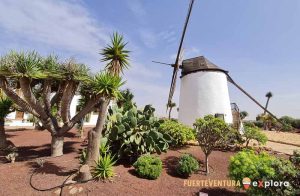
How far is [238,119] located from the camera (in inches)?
808

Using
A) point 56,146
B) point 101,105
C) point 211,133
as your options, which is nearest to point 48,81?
point 56,146

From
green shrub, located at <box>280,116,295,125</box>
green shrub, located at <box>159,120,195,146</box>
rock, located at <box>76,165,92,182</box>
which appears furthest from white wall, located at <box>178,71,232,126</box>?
green shrub, located at <box>280,116,295,125</box>

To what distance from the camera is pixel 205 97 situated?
1983cm

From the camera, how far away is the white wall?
64.4 feet

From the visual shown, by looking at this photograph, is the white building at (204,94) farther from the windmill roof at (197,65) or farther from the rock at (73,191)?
the rock at (73,191)

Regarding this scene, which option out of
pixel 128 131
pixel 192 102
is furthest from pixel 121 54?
pixel 192 102

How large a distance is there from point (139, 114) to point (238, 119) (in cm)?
1206

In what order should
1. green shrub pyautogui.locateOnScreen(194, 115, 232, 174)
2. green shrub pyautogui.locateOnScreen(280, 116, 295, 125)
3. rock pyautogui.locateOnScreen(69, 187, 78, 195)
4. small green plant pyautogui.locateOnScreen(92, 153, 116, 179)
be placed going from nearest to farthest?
rock pyautogui.locateOnScreen(69, 187, 78, 195) → small green plant pyautogui.locateOnScreen(92, 153, 116, 179) → green shrub pyautogui.locateOnScreen(194, 115, 232, 174) → green shrub pyautogui.locateOnScreen(280, 116, 295, 125)

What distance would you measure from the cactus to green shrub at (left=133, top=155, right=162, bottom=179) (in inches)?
44.2

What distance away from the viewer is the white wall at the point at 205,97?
1964cm

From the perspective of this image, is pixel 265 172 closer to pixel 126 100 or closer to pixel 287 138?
pixel 126 100

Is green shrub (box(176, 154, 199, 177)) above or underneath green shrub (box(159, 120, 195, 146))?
underneath

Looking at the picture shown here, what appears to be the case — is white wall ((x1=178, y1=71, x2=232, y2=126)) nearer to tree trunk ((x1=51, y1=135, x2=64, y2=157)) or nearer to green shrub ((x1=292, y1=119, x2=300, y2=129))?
tree trunk ((x1=51, y1=135, x2=64, y2=157))

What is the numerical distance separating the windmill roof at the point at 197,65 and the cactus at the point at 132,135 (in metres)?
10.5
